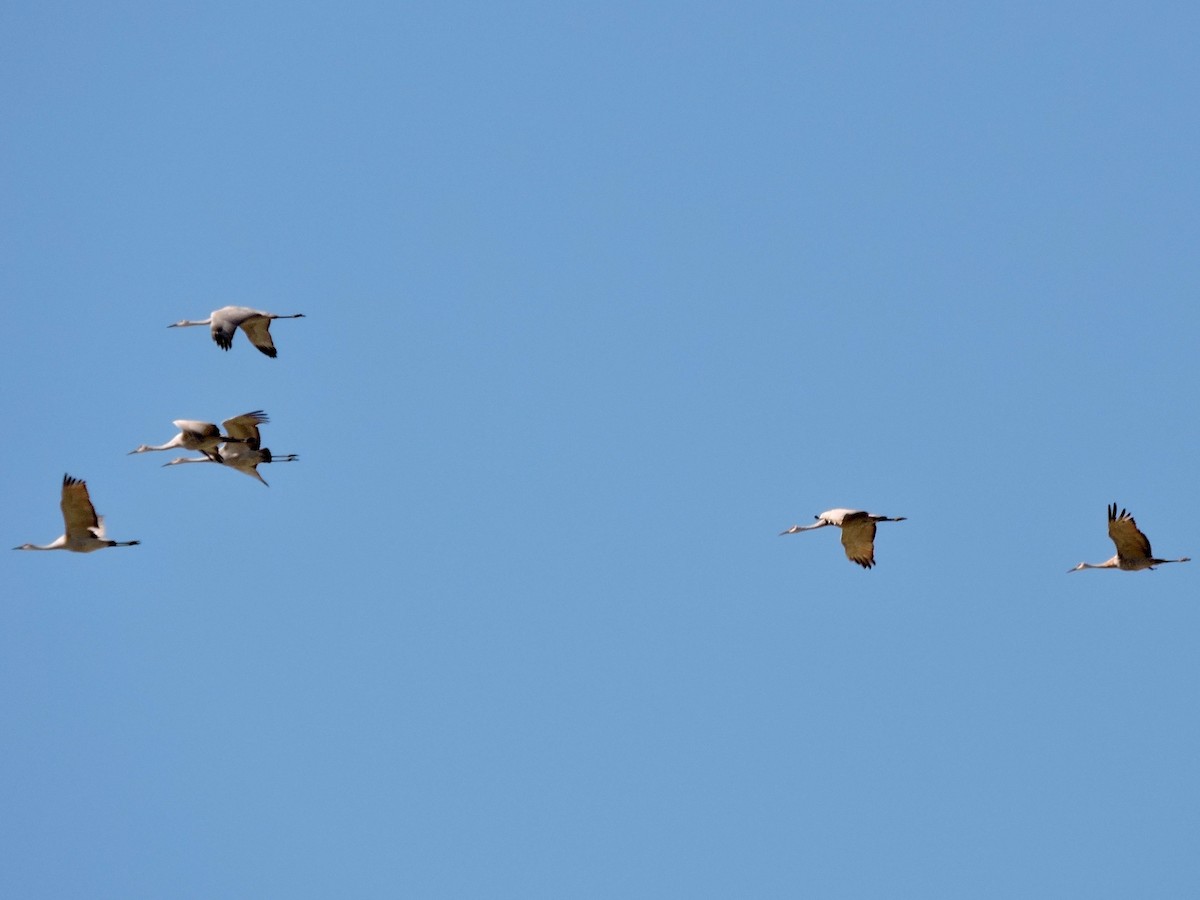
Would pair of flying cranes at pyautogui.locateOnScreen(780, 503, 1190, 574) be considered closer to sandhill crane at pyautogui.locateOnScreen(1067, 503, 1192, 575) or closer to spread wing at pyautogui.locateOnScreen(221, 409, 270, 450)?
sandhill crane at pyautogui.locateOnScreen(1067, 503, 1192, 575)

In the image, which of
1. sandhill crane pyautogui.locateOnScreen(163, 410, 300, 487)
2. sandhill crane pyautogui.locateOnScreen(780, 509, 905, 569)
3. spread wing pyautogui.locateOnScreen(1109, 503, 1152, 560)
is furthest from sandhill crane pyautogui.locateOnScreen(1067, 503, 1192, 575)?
sandhill crane pyautogui.locateOnScreen(163, 410, 300, 487)

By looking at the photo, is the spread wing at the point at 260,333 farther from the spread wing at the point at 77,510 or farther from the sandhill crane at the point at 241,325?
the spread wing at the point at 77,510

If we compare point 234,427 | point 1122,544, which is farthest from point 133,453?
point 1122,544

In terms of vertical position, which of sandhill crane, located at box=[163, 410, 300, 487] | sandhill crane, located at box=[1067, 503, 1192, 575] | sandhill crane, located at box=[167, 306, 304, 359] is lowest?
sandhill crane, located at box=[1067, 503, 1192, 575]

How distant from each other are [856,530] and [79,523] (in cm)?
1318

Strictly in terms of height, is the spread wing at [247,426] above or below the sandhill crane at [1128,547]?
above

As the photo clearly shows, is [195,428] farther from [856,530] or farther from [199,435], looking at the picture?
[856,530]

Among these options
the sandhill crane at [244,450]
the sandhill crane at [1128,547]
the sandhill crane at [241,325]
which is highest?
the sandhill crane at [241,325]

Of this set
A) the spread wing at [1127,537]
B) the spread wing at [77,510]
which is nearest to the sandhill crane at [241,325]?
the spread wing at [77,510]

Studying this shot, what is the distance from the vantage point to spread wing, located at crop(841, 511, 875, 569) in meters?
35.3

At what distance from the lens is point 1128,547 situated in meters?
34.3

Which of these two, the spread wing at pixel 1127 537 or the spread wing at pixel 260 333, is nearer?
the spread wing at pixel 1127 537

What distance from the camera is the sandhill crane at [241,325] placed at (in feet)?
115

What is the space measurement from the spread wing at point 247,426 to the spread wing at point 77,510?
2.76m
